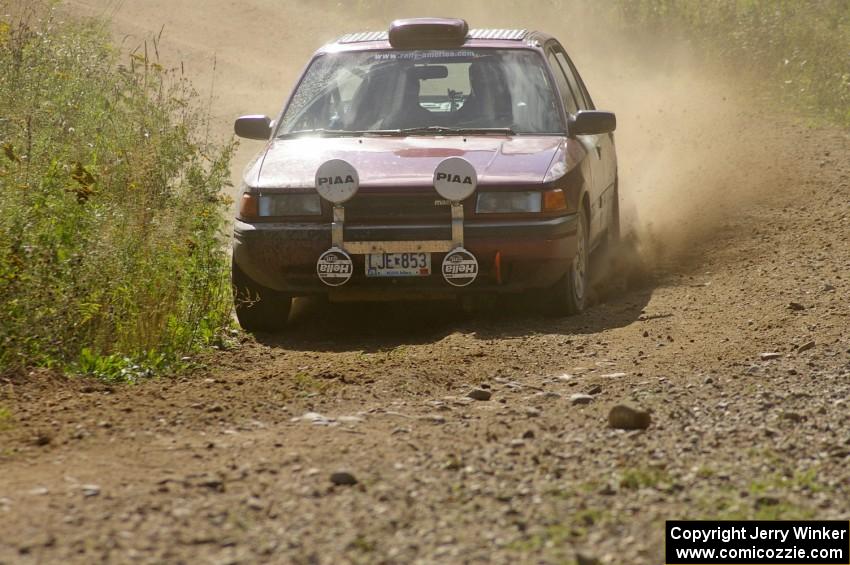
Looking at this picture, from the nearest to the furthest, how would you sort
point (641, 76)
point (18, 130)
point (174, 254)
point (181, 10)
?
point (174, 254)
point (18, 130)
point (641, 76)
point (181, 10)

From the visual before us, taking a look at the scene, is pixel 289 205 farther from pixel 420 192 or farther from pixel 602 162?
pixel 602 162

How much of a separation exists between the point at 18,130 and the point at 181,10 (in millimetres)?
16803

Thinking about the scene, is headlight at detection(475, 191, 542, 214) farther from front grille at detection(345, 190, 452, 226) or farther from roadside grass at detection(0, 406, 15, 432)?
roadside grass at detection(0, 406, 15, 432)

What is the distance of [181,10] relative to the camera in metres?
25.1

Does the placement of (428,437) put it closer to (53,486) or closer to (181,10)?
(53,486)

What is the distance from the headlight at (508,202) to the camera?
8242 mm

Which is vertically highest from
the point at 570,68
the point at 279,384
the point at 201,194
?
the point at 570,68

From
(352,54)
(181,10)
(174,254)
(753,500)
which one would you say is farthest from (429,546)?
(181,10)

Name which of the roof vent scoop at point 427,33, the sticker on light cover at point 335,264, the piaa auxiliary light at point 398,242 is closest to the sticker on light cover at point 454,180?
the piaa auxiliary light at point 398,242

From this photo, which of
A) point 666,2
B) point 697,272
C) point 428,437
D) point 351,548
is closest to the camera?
point 351,548

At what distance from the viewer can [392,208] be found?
8.30 m

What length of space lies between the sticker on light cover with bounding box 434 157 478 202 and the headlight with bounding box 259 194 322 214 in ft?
2.30

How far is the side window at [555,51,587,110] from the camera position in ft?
34.1

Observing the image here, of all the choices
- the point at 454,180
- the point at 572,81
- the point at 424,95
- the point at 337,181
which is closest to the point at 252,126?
the point at 424,95
